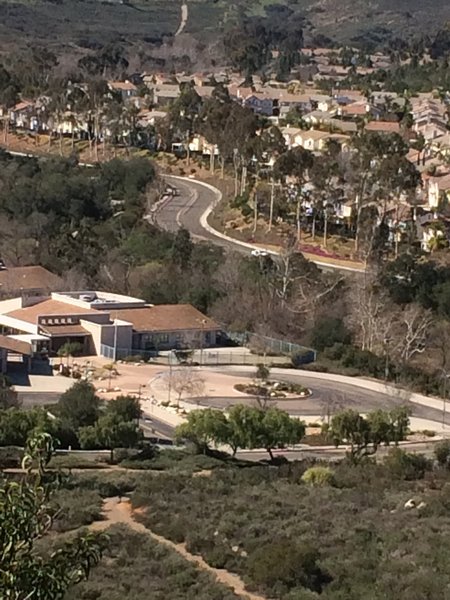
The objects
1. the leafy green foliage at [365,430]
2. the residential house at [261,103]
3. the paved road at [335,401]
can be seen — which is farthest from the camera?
the residential house at [261,103]

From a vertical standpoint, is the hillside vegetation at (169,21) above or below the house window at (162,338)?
above

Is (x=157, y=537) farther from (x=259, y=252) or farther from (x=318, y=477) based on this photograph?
(x=259, y=252)

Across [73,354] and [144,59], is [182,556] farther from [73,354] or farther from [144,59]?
[144,59]

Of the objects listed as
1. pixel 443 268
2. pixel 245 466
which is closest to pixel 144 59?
Result: pixel 443 268

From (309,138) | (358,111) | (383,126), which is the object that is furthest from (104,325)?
(358,111)

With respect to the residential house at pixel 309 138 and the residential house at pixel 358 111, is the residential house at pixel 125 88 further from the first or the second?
the residential house at pixel 309 138

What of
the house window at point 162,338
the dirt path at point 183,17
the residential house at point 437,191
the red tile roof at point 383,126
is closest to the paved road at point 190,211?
the residential house at point 437,191
